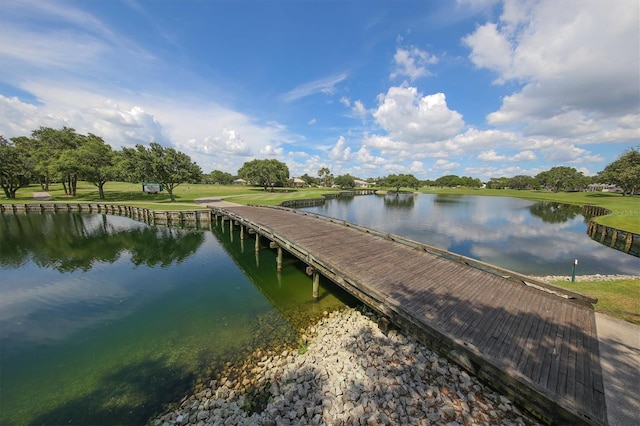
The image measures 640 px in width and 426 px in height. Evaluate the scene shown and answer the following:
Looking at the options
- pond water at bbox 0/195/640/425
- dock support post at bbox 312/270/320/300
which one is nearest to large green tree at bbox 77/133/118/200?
pond water at bbox 0/195/640/425

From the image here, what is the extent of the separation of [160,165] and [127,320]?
37.5m

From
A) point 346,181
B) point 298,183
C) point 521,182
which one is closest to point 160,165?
point 298,183

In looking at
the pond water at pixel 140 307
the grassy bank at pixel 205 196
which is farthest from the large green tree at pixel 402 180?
the pond water at pixel 140 307

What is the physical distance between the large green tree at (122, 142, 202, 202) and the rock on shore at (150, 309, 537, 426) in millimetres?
42611

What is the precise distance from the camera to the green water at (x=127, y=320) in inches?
A: 266

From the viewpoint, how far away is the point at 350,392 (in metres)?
5.92

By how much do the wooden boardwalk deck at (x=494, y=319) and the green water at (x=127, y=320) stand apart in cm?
317

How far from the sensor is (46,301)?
38.3 ft

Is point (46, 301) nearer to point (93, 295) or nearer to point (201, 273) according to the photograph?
point (93, 295)

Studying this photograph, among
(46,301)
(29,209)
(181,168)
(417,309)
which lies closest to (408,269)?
(417,309)

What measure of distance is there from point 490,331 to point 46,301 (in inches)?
759

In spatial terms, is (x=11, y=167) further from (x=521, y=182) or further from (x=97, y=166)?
(x=521, y=182)

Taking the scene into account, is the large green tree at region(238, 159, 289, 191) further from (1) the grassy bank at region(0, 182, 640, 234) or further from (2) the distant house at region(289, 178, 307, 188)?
(2) the distant house at region(289, 178, 307, 188)

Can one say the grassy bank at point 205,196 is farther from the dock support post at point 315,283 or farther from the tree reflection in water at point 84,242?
the dock support post at point 315,283
